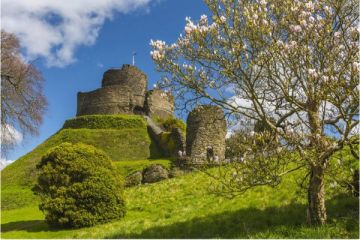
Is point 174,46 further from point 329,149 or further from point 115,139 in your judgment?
point 115,139

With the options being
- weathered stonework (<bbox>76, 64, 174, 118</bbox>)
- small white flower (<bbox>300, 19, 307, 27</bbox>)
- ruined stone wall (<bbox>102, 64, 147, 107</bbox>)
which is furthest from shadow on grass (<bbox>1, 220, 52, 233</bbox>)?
ruined stone wall (<bbox>102, 64, 147, 107</bbox>)

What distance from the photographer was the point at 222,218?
13.0 metres

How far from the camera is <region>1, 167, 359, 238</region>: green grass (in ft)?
34.1

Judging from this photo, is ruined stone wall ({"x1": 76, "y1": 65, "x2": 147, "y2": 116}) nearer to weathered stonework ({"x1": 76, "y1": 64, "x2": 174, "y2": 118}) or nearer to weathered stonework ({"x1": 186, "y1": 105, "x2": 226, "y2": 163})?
weathered stonework ({"x1": 76, "y1": 64, "x2": 174, "y2": 118})

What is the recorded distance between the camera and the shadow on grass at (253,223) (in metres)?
10.5

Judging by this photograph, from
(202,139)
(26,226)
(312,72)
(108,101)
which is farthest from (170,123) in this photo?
(312,72)

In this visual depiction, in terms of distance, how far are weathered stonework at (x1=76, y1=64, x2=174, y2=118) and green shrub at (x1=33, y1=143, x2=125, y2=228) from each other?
129 ft

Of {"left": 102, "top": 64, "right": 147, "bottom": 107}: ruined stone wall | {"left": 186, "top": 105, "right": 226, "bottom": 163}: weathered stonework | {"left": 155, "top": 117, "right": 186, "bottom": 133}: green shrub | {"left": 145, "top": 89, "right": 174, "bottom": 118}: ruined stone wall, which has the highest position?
{"left": 102, "top": 64, "right": 147, "bottom": 107}: ruined stone wall

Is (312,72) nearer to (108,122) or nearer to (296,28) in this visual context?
(296,28)

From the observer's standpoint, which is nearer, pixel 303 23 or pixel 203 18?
pixel 303 23

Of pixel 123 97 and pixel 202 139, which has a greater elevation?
pixel 123 97

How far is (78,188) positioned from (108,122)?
34.9m

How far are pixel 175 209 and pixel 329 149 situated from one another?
341 inches

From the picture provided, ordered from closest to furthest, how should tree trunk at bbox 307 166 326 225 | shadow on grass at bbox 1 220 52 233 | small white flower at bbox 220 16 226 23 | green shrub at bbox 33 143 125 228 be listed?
1. small white flower at bbox 220 16 226 23
2. tree trunk at bbox 307 166 326 225
3. green shrub at bbox 33 143 125 228
4. shadow on grass at bbox 1 220 52 233
